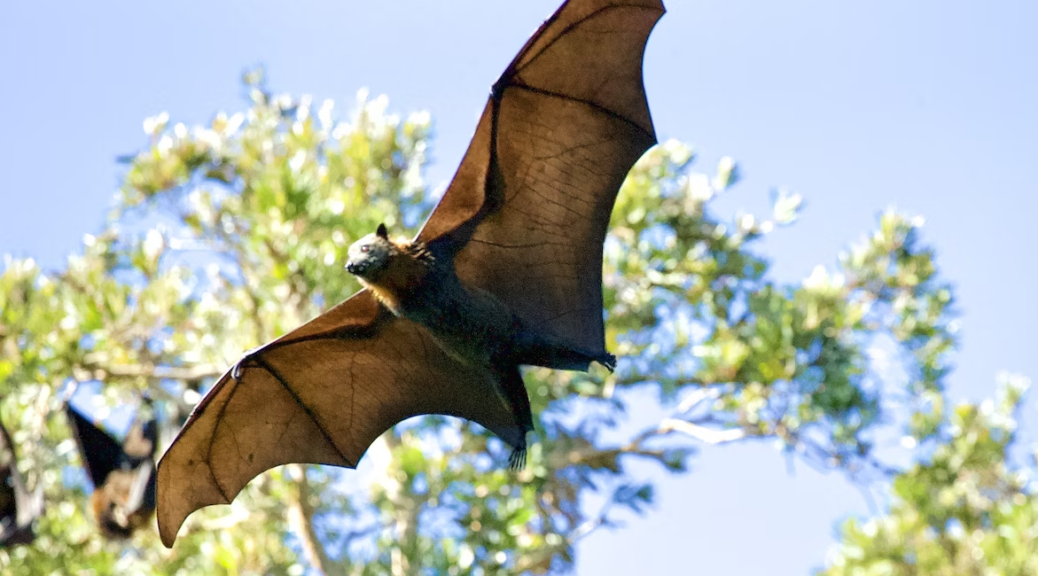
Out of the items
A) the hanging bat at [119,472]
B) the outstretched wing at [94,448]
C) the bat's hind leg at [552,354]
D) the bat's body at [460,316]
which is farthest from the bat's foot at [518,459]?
the outstretched wing at [94,448]

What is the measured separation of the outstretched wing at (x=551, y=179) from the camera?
174 inches

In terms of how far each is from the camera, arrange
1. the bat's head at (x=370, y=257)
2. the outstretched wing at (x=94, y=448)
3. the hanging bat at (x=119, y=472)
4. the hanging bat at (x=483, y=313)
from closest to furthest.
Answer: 1. the bat's head at (x=370, y=257)
2. the hanging bat at (x=483, y=313)
3. the hanging bat at (x=119, y=472)
4. the outstretched wing at (x=94, y=448)

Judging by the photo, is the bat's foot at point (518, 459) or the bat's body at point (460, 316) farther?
the bat's foot at point (518, 459)

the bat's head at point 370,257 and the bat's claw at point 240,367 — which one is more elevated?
the bat's head at point 370,257

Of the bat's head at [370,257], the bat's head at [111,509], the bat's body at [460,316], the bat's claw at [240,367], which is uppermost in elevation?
the bat's head at [370,257]

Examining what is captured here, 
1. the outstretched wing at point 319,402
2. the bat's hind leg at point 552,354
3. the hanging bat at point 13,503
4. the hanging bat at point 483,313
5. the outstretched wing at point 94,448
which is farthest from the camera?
the outstretched wing at point 94,448

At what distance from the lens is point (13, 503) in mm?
7438

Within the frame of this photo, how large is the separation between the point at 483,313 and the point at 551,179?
829 mm

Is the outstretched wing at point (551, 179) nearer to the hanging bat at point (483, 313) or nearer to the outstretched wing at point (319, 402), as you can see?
the hanging bat at point (483, 313)

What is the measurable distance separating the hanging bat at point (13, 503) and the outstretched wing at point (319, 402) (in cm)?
316

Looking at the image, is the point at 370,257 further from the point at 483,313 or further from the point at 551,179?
the point at 551,179

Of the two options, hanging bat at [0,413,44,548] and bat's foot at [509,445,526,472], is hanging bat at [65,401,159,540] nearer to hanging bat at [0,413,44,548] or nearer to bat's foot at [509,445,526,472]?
hanging bat at [0,413,44,548]

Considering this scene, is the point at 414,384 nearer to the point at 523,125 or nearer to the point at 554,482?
the point at 523,125

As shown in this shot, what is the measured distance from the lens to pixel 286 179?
6590 mm
